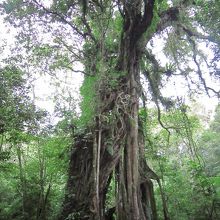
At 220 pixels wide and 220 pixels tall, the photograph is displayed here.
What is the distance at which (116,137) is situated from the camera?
18.9 feet

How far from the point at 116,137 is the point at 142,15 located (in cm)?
261

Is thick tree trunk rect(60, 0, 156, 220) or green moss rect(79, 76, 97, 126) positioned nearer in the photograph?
thick tree trunk rect(60, 0, 156, 220)

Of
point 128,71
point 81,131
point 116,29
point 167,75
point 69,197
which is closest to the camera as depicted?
point 69,197

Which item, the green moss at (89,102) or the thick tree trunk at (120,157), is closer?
the thick tree trunk at (120,157)

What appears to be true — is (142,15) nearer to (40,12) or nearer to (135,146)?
(40,12)

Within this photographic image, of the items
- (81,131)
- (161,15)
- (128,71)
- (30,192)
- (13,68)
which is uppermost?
(161,15)

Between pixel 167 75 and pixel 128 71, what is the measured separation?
6.60 ft

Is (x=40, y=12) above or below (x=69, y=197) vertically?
above

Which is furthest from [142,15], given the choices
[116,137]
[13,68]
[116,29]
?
[13,68]

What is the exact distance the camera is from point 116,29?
7.39 m

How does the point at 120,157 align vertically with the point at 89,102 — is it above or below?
below

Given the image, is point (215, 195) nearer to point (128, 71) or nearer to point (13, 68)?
point (128, 71)

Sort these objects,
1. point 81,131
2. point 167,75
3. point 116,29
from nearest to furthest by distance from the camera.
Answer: point 81,131 → point 116,29 → point 167,75

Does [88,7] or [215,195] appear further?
[215,195]
